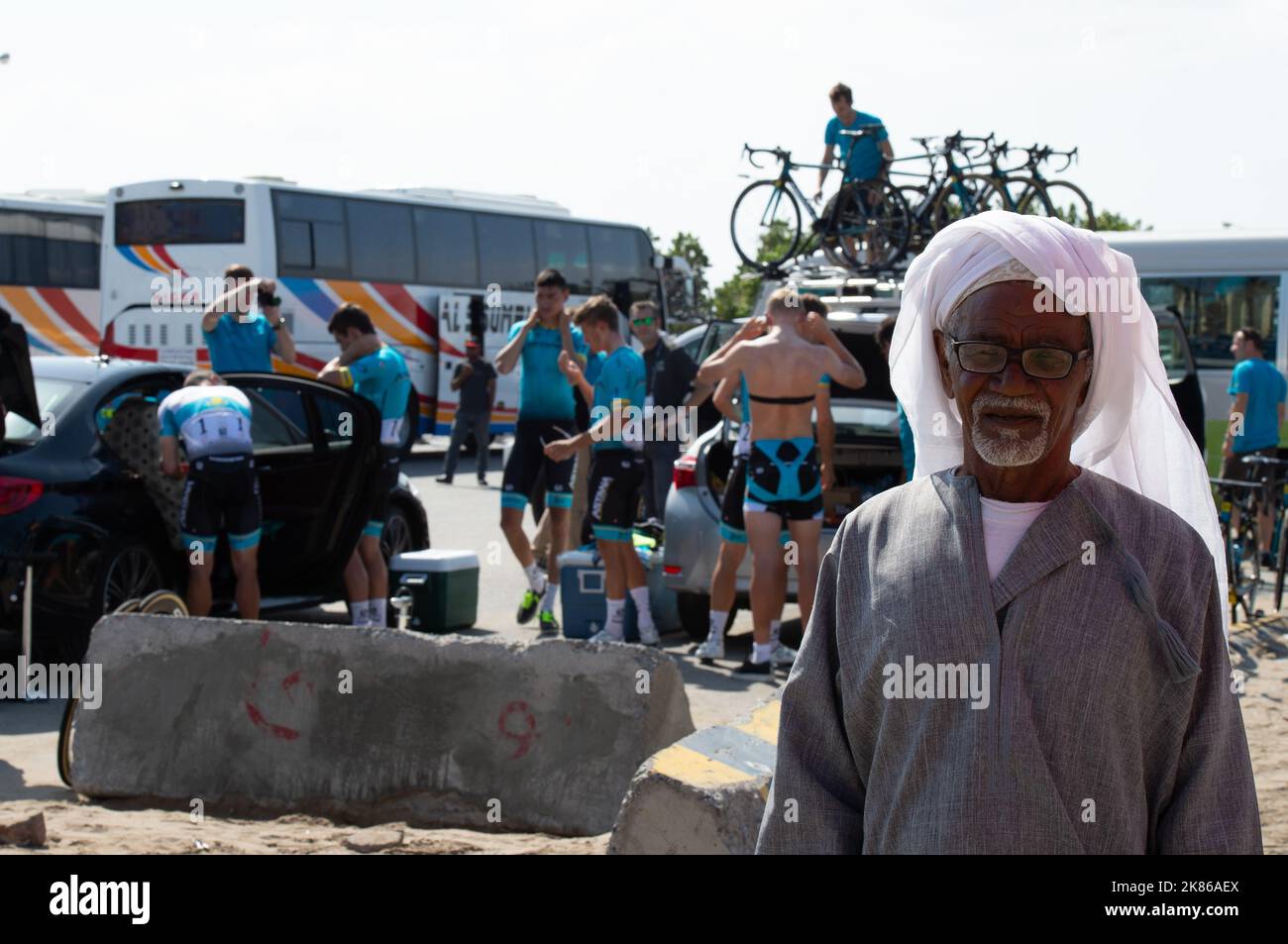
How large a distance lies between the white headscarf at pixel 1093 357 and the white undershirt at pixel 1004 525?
0.19 m

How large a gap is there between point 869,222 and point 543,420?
5825mm

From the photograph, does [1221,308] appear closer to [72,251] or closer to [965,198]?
[965,198]

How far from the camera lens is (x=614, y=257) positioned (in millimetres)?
26797

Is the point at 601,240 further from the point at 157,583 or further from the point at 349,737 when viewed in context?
the point at 349,737

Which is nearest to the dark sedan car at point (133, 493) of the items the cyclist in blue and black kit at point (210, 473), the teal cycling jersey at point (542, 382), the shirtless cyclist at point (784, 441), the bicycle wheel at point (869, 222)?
the cyclist in blue and black kit at point (210, 473)

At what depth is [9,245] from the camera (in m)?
25.1

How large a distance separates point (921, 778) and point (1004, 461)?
18.9 inches

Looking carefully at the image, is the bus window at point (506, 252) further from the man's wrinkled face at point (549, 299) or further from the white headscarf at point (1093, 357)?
the white headscarf at point (1093, 357)

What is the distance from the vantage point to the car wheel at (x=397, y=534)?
10.4m

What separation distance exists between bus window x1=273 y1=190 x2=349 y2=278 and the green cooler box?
12.9 metres

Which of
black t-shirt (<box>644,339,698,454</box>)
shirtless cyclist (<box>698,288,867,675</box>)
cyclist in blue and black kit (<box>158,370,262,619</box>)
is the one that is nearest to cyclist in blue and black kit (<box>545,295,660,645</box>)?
shirtless cyclist (<box>698,288,867,675</box>)

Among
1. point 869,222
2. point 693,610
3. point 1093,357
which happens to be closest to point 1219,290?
point 869,222

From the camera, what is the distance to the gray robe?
2268 mm
